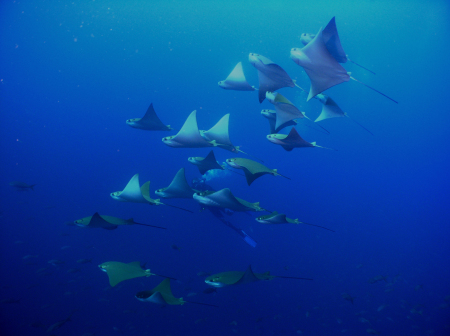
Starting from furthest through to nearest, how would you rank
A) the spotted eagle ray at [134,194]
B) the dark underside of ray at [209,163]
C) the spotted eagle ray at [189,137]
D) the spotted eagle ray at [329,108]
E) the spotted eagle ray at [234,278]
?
the dark underside of ray at [209,163] < the spotted eagle ray at [329,108] < the spotted eagle ray at [189,137] < the spotted eagle ray at [134,194] < the spotted eagle ray at [234,278]

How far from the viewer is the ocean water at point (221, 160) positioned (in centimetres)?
930

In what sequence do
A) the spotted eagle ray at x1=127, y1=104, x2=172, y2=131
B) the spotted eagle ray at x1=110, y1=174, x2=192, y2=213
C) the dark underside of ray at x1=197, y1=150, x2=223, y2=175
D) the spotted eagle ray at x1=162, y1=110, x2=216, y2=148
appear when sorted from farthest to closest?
the spotted eagle ray at x1=127, y1=104, x2=172, y2=131
the dark underside of ray at x1=197, y1=150, x2=223, y2=175
the spotted eagle ray at x1=162, y1=110, x2=216, y2=148
the spotted eagle ray at x1=110, y1=174, x2=192, y2=213

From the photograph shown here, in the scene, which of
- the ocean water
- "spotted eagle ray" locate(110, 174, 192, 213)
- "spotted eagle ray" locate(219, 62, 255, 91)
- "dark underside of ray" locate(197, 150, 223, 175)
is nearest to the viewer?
"spotted eagle ray" locate(110, 174, 192, 213)

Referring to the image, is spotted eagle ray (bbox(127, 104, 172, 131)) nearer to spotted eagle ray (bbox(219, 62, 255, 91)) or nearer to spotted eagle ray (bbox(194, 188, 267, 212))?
spotted eagle ray (bbox(219, 62, 255, 91))

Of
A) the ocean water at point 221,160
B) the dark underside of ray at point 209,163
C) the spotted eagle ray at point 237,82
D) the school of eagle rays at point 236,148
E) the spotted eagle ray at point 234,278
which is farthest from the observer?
the ocean water at point 221,160

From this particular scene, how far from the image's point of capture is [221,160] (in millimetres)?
14391

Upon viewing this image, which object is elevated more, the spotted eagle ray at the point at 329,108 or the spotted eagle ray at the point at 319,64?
the spotted eagle ray at the point at 319,64

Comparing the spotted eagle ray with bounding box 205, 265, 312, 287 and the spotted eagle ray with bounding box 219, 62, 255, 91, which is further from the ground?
the spotted eagle ray with bounding box 219, 62, 255, 91

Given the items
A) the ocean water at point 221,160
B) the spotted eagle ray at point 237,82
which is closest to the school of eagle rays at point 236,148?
the spotted eagle ray at point 237,82

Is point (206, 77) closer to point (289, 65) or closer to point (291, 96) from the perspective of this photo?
point (289, 65)

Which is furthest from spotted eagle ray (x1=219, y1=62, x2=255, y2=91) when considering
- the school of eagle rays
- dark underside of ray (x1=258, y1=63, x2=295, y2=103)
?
dark underside of ray (x1=258, y1=63, x2=295, y2=103)

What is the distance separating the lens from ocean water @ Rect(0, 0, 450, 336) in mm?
9297

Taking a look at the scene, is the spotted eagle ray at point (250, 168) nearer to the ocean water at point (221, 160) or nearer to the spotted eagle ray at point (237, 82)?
the spotted eagle ray at point (237, 82)

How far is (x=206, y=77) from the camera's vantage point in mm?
23141
